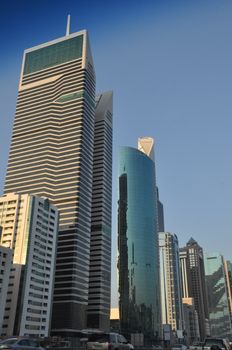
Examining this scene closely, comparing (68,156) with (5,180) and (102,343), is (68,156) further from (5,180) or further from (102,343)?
(102,343)

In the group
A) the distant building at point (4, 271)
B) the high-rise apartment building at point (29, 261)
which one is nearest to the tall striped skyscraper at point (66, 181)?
the high-rise apartment building at point (29, 261)

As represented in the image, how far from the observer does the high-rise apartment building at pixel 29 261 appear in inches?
5192

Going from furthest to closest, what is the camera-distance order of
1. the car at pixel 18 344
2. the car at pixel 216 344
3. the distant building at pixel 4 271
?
the distant building at pixel 4 271 < the car at pixel 216 344 < the car at pixel 18 344

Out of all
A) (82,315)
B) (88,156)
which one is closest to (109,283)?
(82,315)

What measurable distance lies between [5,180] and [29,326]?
80.0 m

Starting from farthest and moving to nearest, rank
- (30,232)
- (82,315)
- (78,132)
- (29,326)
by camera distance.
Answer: (78,132), (82,315), (30,232), (29,326)

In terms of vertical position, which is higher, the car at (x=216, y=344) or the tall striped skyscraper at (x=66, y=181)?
the tall striped skyscraper at (x=66, y=181)

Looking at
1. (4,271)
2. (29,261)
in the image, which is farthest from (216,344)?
(29,261)

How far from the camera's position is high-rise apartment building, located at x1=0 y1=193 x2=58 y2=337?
131875mm

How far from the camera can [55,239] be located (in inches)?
6093

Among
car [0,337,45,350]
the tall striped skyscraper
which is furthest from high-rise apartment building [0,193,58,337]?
car [0,337,45,350]

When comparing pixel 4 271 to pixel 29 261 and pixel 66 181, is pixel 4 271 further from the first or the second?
pixel 66 181

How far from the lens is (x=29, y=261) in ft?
451

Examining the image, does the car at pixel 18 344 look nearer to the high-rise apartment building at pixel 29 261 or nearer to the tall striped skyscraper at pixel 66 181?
the high-rise apartment building at pixel 29 261
